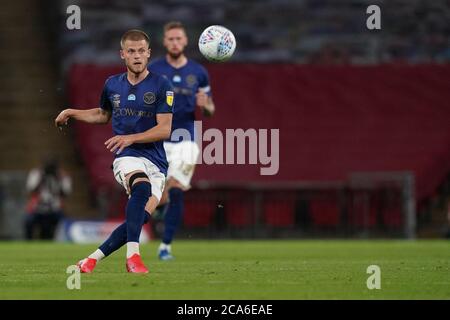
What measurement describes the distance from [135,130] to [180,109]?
370cm

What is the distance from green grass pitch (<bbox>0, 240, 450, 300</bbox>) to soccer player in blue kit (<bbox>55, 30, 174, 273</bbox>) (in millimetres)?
303

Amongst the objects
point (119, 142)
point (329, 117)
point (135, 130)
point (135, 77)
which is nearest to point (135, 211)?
point (119, 142)

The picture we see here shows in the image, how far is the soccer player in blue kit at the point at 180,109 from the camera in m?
14.0

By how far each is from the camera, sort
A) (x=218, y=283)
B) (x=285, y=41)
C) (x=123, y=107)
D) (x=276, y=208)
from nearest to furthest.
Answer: (x=218, y=283), (x=123, y=107), (x=276, y=208), (x=285, y=41)

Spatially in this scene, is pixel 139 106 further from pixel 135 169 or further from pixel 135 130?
pixel 135 169

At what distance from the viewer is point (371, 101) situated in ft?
81.0

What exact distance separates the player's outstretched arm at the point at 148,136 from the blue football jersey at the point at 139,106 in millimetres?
85

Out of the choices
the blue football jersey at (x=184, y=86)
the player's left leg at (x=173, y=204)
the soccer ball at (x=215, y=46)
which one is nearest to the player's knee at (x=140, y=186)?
the soccer ball at (x=215, y=46)

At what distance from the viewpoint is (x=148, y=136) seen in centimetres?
1020

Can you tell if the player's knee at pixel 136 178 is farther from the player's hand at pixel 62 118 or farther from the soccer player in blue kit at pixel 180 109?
the soccer player in blue kit at pixel 180 109

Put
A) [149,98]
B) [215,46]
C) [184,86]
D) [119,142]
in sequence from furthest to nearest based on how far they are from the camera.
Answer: [184,86] < [215,46] < [149,98] < [119,142]
